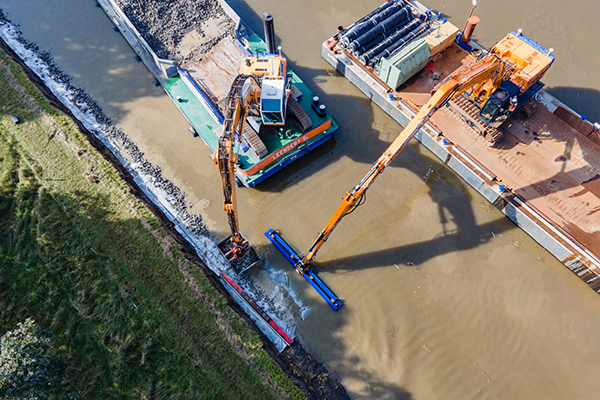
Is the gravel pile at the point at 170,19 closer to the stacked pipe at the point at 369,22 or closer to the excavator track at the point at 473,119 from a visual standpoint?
the stacked pipe at the point at 369,22

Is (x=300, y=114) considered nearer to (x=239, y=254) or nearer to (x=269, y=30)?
(x=269, y=30)

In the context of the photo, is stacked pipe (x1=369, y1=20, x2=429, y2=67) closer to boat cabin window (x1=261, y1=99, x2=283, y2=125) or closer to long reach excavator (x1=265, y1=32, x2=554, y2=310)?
long reach excavator (x1=265, y1=32, x2=554, y2=310)

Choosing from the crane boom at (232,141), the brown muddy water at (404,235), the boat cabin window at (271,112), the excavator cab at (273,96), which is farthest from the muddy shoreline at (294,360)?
the excavator cab at (273,96)

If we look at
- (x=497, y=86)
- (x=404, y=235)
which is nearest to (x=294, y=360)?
(x=404, y=235)

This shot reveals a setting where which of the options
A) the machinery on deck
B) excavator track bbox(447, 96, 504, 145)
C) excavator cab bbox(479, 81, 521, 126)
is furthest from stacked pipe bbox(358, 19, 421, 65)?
excavator cab bbox(479, 81, 521, 126)

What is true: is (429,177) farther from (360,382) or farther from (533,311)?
(360,382)
